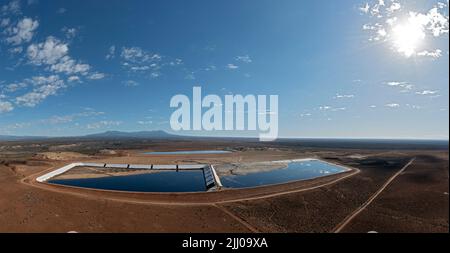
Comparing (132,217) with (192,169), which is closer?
(132,217)

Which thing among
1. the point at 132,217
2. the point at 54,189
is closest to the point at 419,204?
the point at 132,217

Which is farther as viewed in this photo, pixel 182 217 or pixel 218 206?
pixel 218 206
